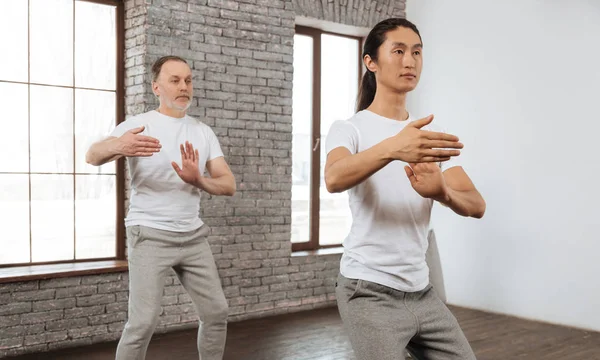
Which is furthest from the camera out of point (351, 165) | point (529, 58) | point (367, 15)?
point (367, 15)

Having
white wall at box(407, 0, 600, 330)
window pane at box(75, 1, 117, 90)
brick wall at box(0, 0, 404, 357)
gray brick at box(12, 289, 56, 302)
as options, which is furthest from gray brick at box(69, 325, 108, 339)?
white wall at box(407, 0, 600, 330)

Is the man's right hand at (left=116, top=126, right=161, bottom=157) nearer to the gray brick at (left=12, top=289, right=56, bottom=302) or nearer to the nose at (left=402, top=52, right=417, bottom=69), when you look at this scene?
the nose at (left=402, top=52, right=417, bottom=69)

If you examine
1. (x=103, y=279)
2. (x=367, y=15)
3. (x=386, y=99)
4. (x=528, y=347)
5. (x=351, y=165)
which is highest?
(x=367, y=15)

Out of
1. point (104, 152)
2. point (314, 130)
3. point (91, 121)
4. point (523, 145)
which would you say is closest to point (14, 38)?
point (91, 121)

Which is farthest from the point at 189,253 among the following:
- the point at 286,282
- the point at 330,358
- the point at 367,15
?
the point at 367,15

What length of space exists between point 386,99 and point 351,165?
13.1 inches

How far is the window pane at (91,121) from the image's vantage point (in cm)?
419

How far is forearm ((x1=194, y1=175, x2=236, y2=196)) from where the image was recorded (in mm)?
2777

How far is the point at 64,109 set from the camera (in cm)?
414

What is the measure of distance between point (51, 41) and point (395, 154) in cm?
328

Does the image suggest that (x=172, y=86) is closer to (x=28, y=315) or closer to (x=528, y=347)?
(x=28, y=315)

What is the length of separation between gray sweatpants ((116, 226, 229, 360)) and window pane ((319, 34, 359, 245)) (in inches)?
107

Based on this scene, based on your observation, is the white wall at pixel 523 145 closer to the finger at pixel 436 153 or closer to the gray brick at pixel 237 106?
the gray brick at pixel 237 106

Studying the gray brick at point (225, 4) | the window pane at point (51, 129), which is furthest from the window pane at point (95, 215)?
the gray brick at point (225, 4)
